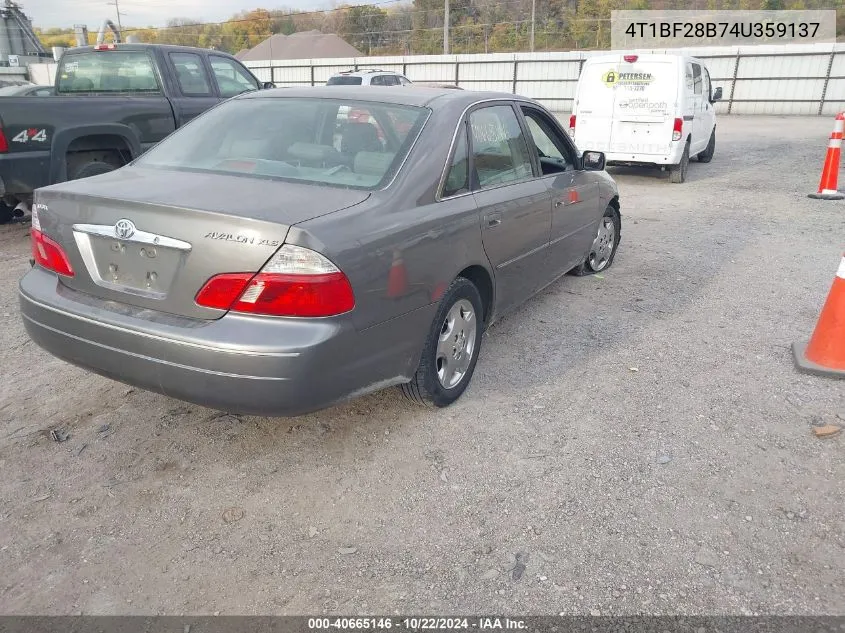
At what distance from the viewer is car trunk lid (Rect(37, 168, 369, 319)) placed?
2.54 metres

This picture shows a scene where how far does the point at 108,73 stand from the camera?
7555 millimetres

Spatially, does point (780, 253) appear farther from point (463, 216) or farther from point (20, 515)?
point (20, 515)

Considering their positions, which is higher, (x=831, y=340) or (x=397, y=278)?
(x=397, y=278)

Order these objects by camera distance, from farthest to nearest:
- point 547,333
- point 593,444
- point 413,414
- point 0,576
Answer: point 547,333
point 413,414
point 593,444
point 0,576

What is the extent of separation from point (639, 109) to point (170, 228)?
9.56 meters

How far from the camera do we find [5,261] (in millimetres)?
6059

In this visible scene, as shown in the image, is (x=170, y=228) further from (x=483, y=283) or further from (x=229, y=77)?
(x=229, y=77)

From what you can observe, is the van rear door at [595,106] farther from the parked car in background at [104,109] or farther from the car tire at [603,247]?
the parked car in background at [104,109]

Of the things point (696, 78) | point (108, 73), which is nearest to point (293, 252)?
point (108, 73)

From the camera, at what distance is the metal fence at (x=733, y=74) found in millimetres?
22875

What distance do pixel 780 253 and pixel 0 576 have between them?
7.02 metres

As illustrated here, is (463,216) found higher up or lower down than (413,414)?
higher up

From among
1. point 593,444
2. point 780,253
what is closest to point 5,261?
point 593,444

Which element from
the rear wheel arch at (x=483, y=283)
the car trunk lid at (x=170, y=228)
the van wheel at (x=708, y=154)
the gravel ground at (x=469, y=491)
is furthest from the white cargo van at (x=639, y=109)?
the car trunk lid at (x=170, y=228)
